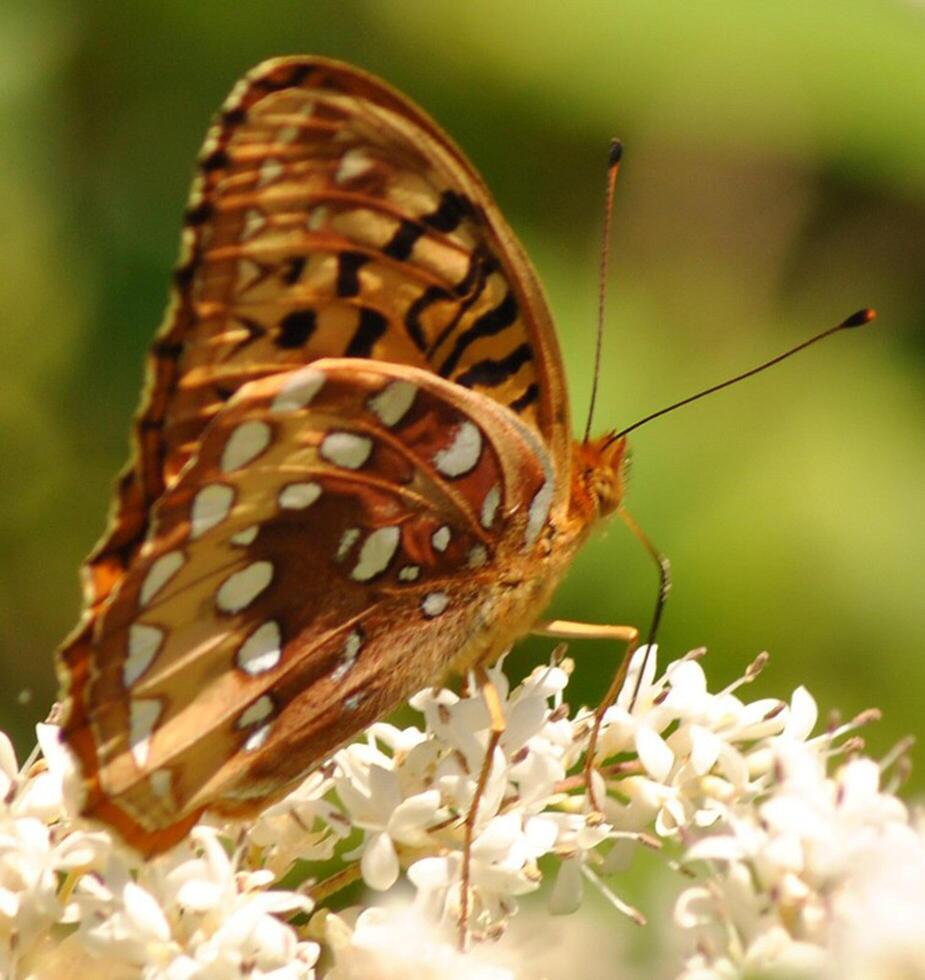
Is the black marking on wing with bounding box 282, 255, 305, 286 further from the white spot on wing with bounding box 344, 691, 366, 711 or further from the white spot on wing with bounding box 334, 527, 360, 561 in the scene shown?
the white spot on wing with bounding box 344, 691, 366, 711

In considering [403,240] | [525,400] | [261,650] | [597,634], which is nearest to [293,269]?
Answer: [403,240]

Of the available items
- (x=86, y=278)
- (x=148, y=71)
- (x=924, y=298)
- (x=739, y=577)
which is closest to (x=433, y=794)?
(x=739, y=577)

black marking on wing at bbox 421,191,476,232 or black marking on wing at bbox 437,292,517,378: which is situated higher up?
black marking on wing at bbox 421,191,476,232

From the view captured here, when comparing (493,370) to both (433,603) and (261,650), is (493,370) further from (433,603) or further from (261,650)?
(261,650)

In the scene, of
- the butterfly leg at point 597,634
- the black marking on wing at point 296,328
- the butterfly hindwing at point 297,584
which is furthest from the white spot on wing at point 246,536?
the butterfly leg at point 597,634

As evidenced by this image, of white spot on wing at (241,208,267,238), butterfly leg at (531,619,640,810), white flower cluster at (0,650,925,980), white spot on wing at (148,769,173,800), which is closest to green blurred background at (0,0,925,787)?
butterfly leg at (531,619,640,810)

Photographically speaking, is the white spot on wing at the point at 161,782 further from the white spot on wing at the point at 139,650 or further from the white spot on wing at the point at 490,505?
the white spot on wing at the point at 490,505
